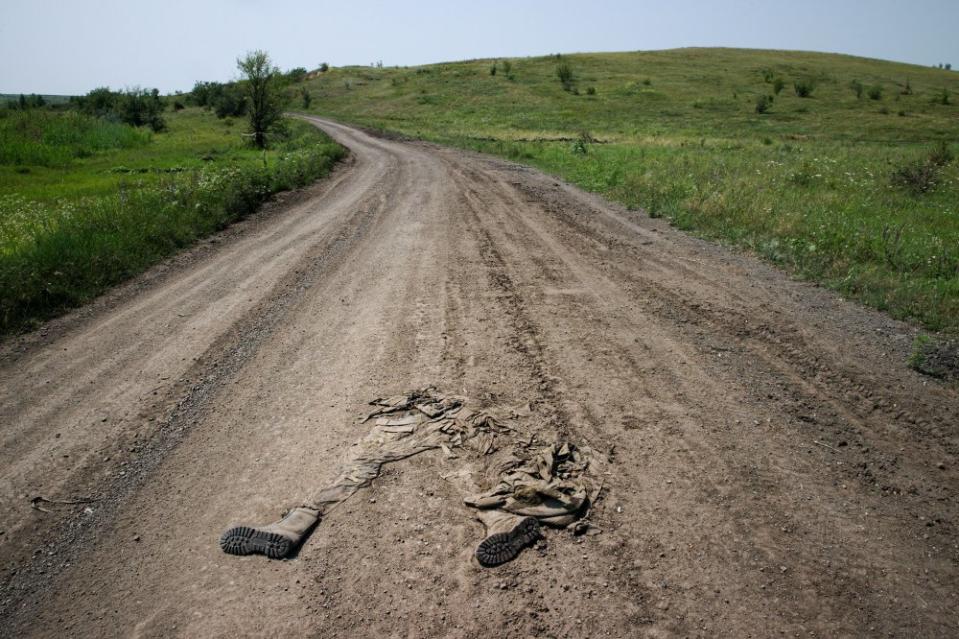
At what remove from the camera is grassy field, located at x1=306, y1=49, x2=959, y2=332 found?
9.18 metres

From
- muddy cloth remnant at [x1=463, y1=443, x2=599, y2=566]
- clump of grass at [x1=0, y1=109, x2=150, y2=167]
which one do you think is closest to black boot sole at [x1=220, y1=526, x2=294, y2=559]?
muddy cloth remnant at [x1=463, y1=443, x2=599, y2=566]

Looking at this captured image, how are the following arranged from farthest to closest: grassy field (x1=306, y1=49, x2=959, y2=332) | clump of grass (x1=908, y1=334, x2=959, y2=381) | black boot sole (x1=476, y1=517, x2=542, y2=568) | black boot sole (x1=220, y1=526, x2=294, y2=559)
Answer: grassy field (x1=306, y1=49, x2=959, y2=332) < clump of grass (x1=908, y1=334, x2=959, y2=381) < black boot sole (x1=220, y1=526, x2=294, y2=559) < black boot sole (x1=476, y1=517, x2=542, y2=568)

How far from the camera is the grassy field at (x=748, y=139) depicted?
918cm

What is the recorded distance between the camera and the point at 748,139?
30.9 metres

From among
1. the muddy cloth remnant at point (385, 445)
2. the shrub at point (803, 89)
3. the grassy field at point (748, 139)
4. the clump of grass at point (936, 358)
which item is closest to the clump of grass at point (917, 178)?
the grassy field at point (748, 139)

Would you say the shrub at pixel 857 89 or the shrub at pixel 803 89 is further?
the shrub at pixel 857 89

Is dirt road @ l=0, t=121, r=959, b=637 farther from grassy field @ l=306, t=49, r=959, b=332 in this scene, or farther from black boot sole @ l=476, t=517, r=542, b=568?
grassy field @ l=306, t=49, r=959, b=332

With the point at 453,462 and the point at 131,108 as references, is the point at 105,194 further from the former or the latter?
the point at 131,108

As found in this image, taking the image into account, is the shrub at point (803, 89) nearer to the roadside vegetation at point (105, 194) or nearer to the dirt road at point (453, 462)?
the roadside vegetation at point (105, 194)

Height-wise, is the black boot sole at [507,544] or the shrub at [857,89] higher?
the shrub at [857,89]

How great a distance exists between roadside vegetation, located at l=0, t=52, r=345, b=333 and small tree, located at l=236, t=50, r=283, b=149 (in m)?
0.28

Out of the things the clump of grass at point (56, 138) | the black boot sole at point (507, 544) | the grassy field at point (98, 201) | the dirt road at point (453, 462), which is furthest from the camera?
the clump of grass at point (56, 138)

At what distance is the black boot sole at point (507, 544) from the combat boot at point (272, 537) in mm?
1102

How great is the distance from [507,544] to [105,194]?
16612mm
